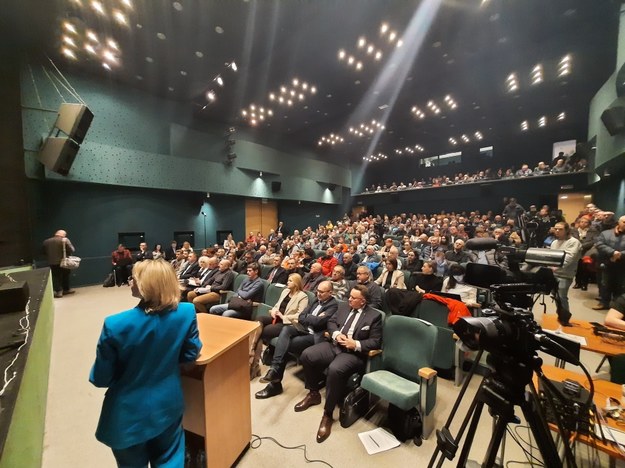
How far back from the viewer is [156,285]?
3.99 feet

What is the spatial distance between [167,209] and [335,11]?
26.5ft

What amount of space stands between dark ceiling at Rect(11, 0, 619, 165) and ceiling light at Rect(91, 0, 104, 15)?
101 mm

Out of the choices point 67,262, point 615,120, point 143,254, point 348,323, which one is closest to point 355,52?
point 615,120

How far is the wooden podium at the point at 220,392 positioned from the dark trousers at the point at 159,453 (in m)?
0.23

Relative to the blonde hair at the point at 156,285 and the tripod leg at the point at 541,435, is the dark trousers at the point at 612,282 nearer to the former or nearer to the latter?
the tripod leg at the point at 541,435

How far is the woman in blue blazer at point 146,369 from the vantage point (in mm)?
1136

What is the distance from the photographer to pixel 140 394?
3.86 feet

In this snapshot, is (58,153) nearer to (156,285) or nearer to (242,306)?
(242,306)

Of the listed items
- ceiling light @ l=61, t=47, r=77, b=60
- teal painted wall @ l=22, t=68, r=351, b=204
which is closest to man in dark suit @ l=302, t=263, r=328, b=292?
teal painted wall @ l=22, t=68, r=351, b=204

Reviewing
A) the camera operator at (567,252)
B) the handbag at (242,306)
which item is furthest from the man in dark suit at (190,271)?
the camera operator at (567,252)

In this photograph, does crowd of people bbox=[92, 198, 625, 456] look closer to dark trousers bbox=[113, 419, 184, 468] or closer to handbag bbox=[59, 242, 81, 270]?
dark trousers bbox=[113, 419, 184, 468]

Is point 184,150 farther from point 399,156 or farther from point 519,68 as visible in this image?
point 399,156

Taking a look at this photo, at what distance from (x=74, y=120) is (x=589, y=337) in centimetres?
953

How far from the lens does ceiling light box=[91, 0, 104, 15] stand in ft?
15.7
